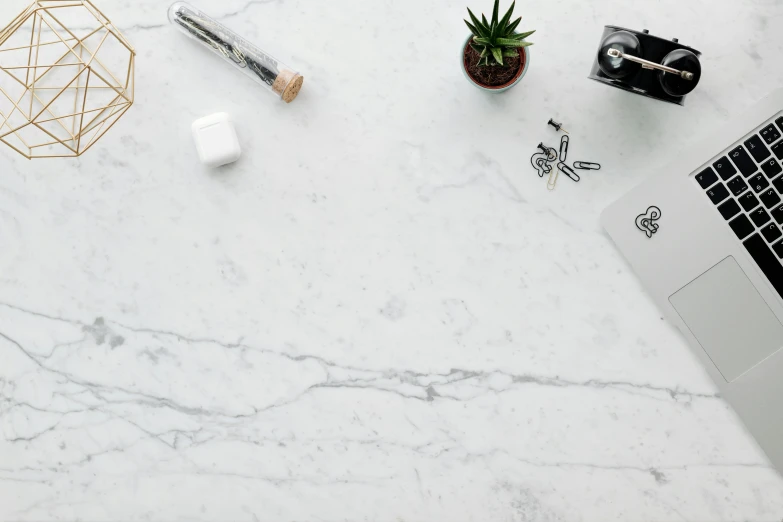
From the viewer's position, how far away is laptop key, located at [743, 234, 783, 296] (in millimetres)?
793

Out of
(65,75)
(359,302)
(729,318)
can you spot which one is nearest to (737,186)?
(729,318)

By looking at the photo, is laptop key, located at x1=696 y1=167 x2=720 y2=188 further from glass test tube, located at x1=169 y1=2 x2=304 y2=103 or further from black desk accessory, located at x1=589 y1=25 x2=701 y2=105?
glass test tube, located at x1=169 y1=2 x2=304 y2=103

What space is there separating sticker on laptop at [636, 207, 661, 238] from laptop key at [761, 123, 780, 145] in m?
0.16

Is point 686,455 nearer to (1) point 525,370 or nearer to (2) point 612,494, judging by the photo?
(2) point 612,494

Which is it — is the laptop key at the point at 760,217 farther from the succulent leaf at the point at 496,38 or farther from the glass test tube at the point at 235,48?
the glass test tube at the point at 235,48

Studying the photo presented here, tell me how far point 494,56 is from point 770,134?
14.9 inches

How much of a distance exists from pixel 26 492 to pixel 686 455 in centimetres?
100

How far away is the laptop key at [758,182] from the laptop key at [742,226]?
39 millimetres

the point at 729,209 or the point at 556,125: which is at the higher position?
the point at 556,125

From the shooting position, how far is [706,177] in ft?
2.66

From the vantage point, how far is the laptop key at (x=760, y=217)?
0.79 metres

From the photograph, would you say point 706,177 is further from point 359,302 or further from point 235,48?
point 235,48

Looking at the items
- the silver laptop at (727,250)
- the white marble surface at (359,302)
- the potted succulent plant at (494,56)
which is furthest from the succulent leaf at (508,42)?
the silver laptop at (727,250)

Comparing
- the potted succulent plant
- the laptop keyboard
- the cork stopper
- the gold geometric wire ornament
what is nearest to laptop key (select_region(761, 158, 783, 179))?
the laptop keyboard
